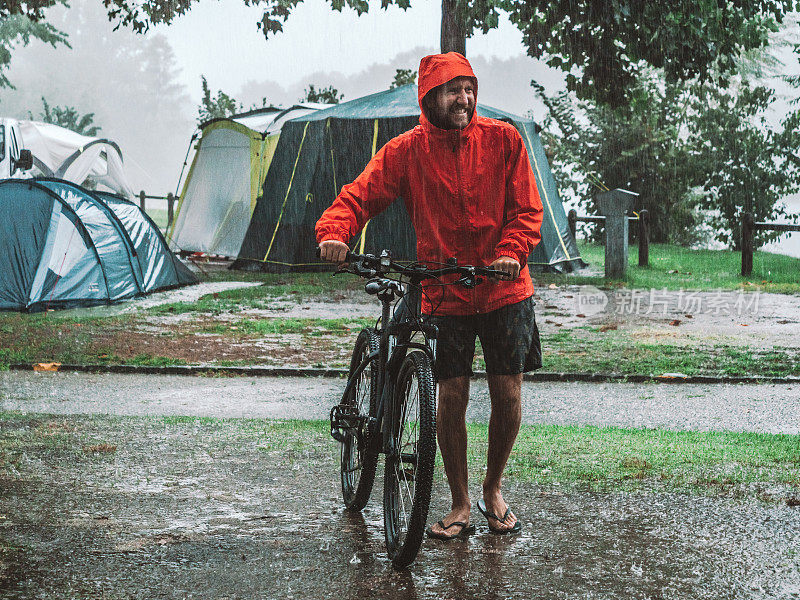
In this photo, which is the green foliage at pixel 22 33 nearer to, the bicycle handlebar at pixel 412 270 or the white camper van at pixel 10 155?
the white camper van at pixel 10 155

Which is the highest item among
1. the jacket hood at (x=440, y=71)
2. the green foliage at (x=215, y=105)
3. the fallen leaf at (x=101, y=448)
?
the green foliage at (x=215, y=105)

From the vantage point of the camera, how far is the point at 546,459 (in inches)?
232

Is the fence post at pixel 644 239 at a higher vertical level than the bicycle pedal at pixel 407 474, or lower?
higher

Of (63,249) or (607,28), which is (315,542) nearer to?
(63,249)

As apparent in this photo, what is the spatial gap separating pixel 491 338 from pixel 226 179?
19.5m

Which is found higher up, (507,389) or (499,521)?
(507,389)

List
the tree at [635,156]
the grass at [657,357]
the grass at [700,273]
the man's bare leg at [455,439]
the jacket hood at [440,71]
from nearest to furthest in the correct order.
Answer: the jacket hood at [440,71] → the man's bare leg at [455,439] → the grass at [657,357] → the grass at [700,273] → the tree at [635,156]

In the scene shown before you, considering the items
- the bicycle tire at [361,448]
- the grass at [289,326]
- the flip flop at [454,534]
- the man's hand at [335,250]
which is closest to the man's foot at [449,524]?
the flip flop at [454,534]

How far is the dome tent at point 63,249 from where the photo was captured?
551 inches

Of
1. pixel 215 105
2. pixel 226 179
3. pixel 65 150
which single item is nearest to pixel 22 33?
pixel 215 105

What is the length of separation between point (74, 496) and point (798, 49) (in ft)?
71.5

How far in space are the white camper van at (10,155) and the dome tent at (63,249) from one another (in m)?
2.20

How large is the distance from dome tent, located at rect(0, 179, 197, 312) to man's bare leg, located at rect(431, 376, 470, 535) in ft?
Answer: 34.1

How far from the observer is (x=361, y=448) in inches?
183
